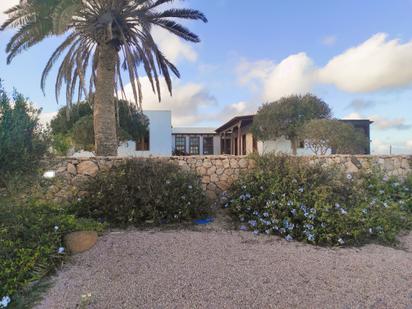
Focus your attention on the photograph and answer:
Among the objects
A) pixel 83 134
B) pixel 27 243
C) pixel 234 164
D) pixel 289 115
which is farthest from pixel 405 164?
pixel 83 134

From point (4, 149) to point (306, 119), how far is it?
1718 cm

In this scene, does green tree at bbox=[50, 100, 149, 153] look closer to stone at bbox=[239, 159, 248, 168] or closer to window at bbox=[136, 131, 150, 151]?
window at bbox=[136, 131, 150, 151]

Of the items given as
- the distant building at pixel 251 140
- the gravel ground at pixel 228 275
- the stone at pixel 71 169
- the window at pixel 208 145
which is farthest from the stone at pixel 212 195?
the window at pixel 208 145

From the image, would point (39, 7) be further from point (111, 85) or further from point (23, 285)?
point (23, 285)

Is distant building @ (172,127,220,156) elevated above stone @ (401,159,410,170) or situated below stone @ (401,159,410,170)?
above

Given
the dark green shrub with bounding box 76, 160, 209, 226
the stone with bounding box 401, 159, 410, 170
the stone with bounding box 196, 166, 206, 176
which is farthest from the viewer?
the stone with bounding box 401, 159, 410, 170

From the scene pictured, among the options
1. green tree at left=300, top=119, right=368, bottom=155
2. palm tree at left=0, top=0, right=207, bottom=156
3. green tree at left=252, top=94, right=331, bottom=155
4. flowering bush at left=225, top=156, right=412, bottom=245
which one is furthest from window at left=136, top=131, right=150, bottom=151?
flowering bush at left=225, top=156, right=412, bottom=245

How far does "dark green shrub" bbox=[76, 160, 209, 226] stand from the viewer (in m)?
5.63

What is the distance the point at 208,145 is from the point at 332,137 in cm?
1769

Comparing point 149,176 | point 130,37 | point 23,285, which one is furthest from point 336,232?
point 130,37

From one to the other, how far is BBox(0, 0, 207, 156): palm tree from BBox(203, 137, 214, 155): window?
21.7 meters

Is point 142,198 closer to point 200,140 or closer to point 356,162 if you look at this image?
point 356,162

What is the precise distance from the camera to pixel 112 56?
9.40 metres

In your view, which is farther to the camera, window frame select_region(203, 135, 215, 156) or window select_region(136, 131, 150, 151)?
window frame select_region(203, 135, 215, 156)
